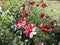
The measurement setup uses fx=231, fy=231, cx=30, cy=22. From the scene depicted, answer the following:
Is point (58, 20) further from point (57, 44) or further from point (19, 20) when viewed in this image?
point (19, 20)

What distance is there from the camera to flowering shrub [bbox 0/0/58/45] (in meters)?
3.01

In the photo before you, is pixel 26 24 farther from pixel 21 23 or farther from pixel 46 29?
pixel 46 29

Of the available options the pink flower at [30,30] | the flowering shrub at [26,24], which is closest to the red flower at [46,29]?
the flowering shrub at [26,24]

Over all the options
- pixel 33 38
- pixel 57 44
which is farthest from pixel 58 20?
pixel 33 38

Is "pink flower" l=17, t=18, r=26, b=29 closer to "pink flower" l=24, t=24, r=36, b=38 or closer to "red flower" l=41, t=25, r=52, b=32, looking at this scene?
"pink flower" l=24, t=24, r=36, b=38

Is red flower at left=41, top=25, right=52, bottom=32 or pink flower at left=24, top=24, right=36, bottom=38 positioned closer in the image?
pink flower at left=24, top=24, right=36, bottom=38

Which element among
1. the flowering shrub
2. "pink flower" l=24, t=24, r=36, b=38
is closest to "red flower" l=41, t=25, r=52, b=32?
the flowering shrub

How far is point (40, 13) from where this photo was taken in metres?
3.17

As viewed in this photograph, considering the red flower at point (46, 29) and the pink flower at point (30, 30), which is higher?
the pink flower at point (30, 30)

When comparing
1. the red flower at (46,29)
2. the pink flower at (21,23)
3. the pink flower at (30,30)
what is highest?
the pink flower at (21,23)

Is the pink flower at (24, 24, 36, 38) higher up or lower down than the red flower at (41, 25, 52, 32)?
higher up

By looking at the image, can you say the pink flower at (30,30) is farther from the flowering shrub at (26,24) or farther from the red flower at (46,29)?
the red flower at (46,29)

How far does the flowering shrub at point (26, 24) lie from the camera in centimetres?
301

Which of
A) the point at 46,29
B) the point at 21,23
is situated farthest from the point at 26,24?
the point at 46,29
